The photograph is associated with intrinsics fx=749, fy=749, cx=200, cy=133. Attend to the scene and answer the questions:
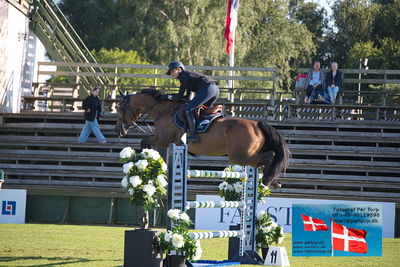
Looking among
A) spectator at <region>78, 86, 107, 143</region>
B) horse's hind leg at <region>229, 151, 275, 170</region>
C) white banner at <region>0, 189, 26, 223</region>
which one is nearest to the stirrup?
horse's hind leg at <region>229, 151, 275, 170</region>

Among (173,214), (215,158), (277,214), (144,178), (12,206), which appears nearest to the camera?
(173,214)

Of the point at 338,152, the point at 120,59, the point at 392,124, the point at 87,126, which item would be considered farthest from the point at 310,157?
the point at 120,59

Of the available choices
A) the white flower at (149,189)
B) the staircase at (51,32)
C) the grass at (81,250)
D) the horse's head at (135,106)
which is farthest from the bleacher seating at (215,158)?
the white flower at (149,189)

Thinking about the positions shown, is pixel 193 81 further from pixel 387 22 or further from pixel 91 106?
pixel 387 22

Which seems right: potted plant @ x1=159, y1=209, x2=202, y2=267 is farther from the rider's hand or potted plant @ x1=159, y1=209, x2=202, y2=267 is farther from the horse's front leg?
the rider's hand

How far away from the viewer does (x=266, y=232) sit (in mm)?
11211

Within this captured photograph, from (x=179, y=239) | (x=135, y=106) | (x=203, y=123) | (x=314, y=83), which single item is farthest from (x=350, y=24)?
(x=179, y=239)

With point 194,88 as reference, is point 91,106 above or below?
below

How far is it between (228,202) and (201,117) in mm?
2320

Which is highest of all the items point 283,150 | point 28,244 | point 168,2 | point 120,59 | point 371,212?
point 168,2

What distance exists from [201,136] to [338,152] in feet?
29.8

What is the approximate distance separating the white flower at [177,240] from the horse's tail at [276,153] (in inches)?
107

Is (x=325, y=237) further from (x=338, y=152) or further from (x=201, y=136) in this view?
(x=338, y=152)

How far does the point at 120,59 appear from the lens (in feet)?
129
